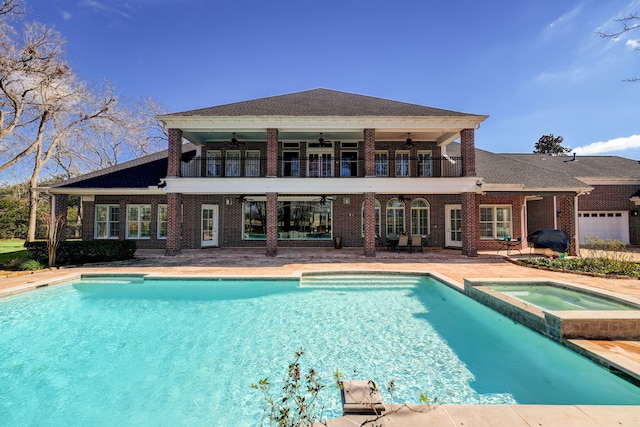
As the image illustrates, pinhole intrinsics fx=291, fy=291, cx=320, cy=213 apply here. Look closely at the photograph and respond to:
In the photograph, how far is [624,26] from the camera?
30.6ft

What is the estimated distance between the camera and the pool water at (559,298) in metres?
6.47

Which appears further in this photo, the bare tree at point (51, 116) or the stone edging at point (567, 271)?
the bare tree at point (51, 116)

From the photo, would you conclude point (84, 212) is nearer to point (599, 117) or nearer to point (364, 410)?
point (364, 410)

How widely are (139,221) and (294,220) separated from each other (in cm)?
905

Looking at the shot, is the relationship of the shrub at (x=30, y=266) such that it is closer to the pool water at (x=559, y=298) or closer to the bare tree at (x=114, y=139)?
the pool water at (x=559, y=298)

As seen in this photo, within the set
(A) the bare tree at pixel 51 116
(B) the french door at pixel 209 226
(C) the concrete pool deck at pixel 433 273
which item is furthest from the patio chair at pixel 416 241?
(A) the bare tree at pixel 51 116

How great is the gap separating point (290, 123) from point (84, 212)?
13.1m

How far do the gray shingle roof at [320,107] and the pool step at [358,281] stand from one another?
7991mm

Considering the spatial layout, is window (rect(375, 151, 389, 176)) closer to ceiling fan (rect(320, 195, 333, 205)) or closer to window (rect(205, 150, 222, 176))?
ceiling fan (rect(320, 195, 333, 205))

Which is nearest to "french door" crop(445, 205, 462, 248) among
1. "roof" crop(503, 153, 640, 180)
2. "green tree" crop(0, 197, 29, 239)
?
"roof" crop(503, 153, 640, 180)

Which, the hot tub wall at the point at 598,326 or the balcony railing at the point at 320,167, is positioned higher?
the balcony railing at the point at 320,167

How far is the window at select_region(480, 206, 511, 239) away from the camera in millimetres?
16797

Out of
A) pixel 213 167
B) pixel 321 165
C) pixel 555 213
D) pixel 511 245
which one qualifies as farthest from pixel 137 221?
A: pixel 555 213

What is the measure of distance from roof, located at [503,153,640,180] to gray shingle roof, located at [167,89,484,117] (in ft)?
34.7
